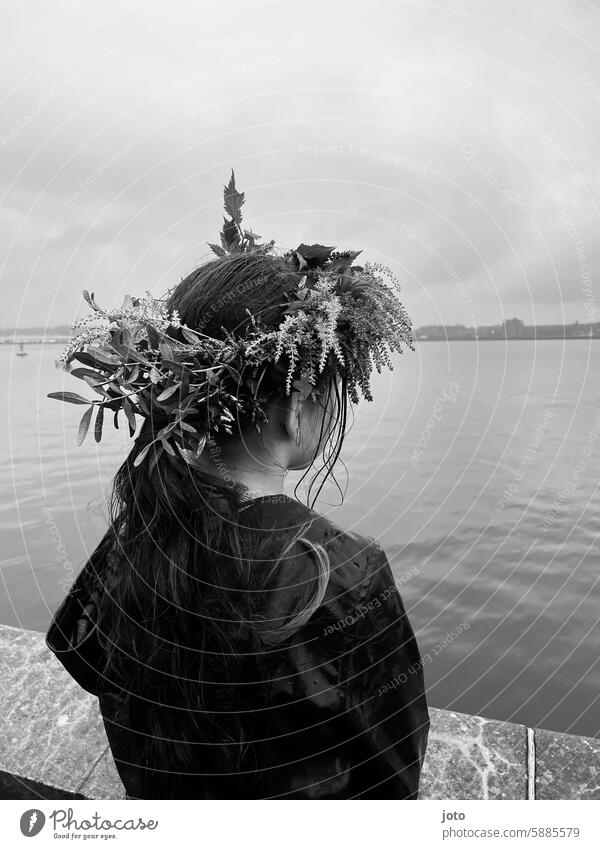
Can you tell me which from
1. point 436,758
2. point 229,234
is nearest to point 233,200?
point 229,234

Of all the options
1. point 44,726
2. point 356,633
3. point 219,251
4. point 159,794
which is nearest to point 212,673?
point 356,633

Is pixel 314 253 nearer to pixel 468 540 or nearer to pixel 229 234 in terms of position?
pixel 229 234

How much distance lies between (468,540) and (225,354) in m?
8.37

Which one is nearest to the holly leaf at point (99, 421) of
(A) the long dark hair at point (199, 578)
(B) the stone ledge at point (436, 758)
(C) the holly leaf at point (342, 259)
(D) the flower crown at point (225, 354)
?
(D) the flower crown at point (225, 354)

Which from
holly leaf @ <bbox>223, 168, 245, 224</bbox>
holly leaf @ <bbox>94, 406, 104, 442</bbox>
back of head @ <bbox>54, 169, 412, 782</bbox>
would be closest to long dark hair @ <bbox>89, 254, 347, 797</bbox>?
back of head @ <bbox>54, 169, 412, 782</bbox>

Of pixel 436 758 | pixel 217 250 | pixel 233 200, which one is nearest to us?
pixel 217 250

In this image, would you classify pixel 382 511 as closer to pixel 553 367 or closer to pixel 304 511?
pixel 304 511

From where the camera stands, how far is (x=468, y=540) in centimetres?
913

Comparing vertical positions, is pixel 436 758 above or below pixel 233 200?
below

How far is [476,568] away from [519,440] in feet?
28.7

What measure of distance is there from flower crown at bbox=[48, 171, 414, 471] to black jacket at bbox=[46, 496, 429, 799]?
0.96 feet

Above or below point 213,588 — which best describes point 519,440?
below

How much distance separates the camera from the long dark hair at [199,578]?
149 centimetres

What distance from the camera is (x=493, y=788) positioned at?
217cm
